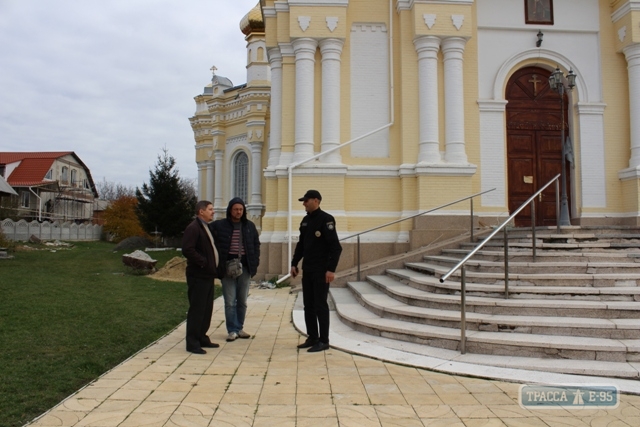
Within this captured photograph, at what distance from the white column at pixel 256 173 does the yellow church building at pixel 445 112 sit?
40.6 ft

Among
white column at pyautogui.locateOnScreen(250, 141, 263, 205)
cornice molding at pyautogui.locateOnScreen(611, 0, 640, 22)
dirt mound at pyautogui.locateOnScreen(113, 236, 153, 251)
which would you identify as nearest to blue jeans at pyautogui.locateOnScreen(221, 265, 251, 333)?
cornice molding at pyautogui.locateOnScreen(611, 0, 640, 22)

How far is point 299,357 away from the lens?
601cm

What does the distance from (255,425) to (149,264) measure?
12747mm

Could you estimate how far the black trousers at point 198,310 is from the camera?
6277mm

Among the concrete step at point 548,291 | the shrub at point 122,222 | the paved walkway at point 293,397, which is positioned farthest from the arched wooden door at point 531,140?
the shrub at point 122,222

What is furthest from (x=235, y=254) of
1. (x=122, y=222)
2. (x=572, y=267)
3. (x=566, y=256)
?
(x=122, y=222)

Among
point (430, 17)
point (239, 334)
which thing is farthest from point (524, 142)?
point (239, 334)

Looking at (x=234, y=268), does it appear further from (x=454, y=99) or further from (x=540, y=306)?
(x=454, y=99)

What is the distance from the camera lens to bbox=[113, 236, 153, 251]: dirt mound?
103 feet

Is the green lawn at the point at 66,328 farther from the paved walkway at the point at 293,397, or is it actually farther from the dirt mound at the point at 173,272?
the dirt mound at the point at 173,272

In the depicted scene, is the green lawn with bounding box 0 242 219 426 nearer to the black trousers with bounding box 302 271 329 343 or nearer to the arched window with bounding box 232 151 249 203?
the black trousers with bounding box 302 271 329 343

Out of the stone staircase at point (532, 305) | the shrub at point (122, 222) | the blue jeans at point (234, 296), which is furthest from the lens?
the shrub at point (122, 222)

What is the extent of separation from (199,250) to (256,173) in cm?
2007

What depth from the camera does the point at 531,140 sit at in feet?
43.7
